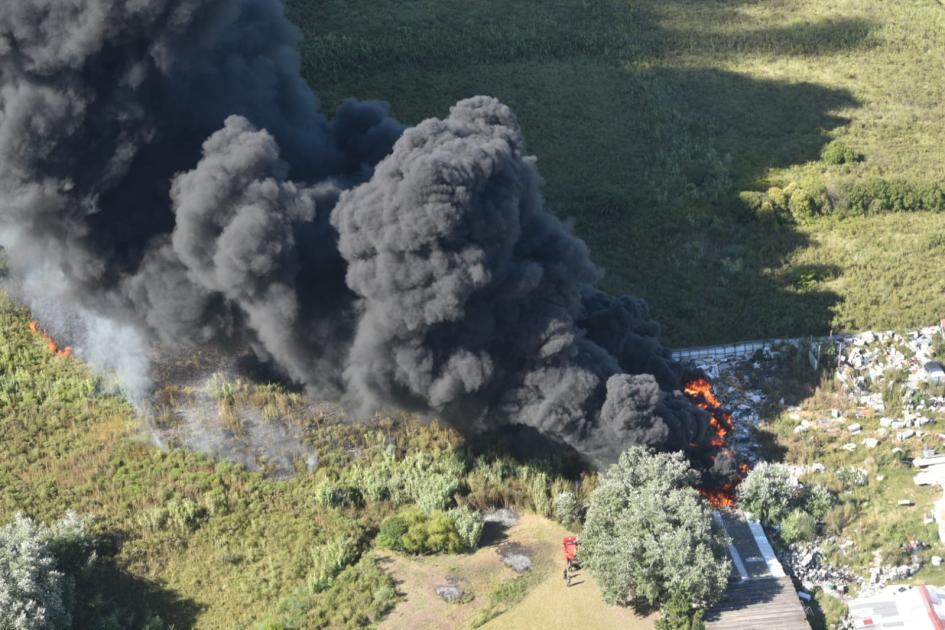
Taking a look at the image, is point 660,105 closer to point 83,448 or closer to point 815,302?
point 815,302

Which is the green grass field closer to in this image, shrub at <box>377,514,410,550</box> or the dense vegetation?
the dense vegetation

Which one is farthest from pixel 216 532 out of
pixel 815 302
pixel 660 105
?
pixel 660 105

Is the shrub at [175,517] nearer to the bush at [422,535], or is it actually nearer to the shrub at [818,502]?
the bush at [422,535]

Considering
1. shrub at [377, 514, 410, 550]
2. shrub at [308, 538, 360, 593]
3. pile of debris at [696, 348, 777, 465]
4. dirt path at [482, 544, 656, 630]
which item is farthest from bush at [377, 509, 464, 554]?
pile of debris at [696, 348, 777, 465]

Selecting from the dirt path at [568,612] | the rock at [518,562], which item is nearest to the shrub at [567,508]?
the rock at [518,562]

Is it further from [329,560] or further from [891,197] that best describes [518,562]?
[891,197]
